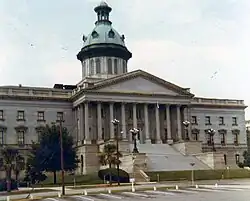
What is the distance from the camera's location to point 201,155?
76938 millimetres

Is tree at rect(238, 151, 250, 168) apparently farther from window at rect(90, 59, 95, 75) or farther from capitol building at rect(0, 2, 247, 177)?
window at rect(90, 59, 95, 75)

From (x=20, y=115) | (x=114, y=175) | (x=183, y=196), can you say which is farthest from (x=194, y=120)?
(x=183, y=196)

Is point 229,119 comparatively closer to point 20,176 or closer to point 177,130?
point 177,130

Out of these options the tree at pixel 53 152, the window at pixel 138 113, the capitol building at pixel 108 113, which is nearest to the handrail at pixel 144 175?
the tree at pixel 53 152

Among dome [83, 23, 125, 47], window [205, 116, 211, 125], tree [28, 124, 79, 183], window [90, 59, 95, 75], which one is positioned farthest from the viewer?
window [205, 116, 211, 125]

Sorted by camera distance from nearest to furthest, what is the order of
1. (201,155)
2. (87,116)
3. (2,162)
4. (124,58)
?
(2,162)
(201,155)
(87,116)
(124,58)

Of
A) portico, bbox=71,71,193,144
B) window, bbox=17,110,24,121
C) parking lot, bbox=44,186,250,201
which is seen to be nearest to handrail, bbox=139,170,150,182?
portico, bbox=71,71,193,144

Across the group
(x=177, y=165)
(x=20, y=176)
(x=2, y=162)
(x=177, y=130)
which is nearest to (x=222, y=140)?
(x=177, y=130)

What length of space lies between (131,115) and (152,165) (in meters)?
19.3

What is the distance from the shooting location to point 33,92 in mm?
87125

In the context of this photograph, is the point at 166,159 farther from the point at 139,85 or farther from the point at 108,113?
the point at 139,85

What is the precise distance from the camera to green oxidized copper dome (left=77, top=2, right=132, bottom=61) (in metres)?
96.9

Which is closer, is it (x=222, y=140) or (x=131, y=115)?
(x=131, y=115)

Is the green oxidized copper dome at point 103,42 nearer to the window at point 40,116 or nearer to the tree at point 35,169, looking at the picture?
the window at point 40,116
